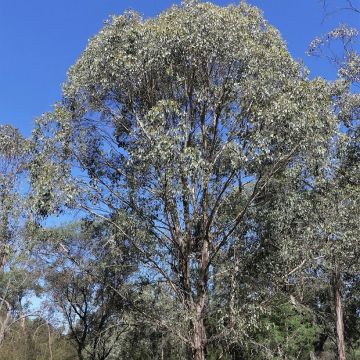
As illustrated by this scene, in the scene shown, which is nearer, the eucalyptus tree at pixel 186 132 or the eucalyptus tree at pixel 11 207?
the eucalyptus tree at pixel 186 132

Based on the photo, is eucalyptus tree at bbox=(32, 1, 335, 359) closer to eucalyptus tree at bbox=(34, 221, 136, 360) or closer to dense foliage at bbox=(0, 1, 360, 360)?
dense foliage at bbox=(0, 1, 360, 360)

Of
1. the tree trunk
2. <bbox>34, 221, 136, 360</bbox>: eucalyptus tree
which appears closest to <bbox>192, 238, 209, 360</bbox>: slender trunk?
the tree trunk

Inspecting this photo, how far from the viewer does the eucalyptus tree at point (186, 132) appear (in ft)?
34.4

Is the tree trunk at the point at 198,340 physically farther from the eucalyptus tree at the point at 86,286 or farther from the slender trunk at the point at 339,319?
the slender trunk at the point at 339,319

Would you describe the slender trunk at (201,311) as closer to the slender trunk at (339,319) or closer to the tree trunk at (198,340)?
the tree trunk at (198,340)

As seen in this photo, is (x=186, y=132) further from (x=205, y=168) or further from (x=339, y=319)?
(x=339, y=319)

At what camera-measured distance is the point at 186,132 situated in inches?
416

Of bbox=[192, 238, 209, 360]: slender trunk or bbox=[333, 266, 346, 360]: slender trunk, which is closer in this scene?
bbox=[192, 238, 209, 360]: slender trunk

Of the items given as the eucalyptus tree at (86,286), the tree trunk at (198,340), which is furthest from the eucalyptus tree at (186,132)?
the eucalyptus tree at (86,286)

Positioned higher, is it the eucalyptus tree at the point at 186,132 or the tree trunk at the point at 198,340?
the eucalyptus tree at the point at 186,132

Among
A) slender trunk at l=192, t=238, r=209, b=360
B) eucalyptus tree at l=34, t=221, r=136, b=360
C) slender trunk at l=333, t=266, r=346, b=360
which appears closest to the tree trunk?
slender trunk at l=192, t=238, r=209, b=360

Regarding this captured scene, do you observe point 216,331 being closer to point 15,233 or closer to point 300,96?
point 300,96

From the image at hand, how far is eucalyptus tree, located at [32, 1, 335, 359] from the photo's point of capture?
1048 centimetres

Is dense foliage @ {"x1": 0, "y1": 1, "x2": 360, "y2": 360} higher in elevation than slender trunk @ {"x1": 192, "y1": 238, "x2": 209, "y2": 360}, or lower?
higher
